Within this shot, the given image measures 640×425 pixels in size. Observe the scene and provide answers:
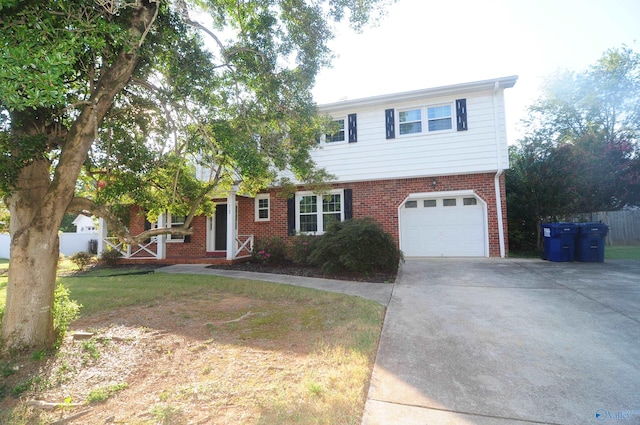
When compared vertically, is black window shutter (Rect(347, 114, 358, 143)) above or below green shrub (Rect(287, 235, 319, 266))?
above

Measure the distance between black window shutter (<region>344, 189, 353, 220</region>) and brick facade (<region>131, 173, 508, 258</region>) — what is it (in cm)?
12

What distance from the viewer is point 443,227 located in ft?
36.0

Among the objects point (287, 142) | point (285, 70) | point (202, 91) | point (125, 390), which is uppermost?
point (285, 70)

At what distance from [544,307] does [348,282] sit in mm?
3982

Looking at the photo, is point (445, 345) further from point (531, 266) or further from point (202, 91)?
point (531, 266)

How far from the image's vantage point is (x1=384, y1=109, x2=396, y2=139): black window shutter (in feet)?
36.4

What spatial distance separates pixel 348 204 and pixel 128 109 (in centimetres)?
782

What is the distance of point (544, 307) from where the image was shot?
488 centimetres

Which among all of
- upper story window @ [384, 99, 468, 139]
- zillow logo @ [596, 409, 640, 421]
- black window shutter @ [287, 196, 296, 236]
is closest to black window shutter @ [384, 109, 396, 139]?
upper story window @ [384, 99, 468, 139]

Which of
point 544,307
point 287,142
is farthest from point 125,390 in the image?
point 544,307

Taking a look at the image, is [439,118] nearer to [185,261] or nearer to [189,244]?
[185,261]

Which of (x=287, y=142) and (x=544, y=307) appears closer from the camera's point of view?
(x=544, y=307)

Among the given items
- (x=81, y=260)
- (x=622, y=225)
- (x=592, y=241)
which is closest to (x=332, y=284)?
(x=592, y=241)

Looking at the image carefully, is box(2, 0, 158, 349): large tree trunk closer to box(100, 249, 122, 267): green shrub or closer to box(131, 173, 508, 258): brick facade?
box(131, 173, 508, 258): brick facade
